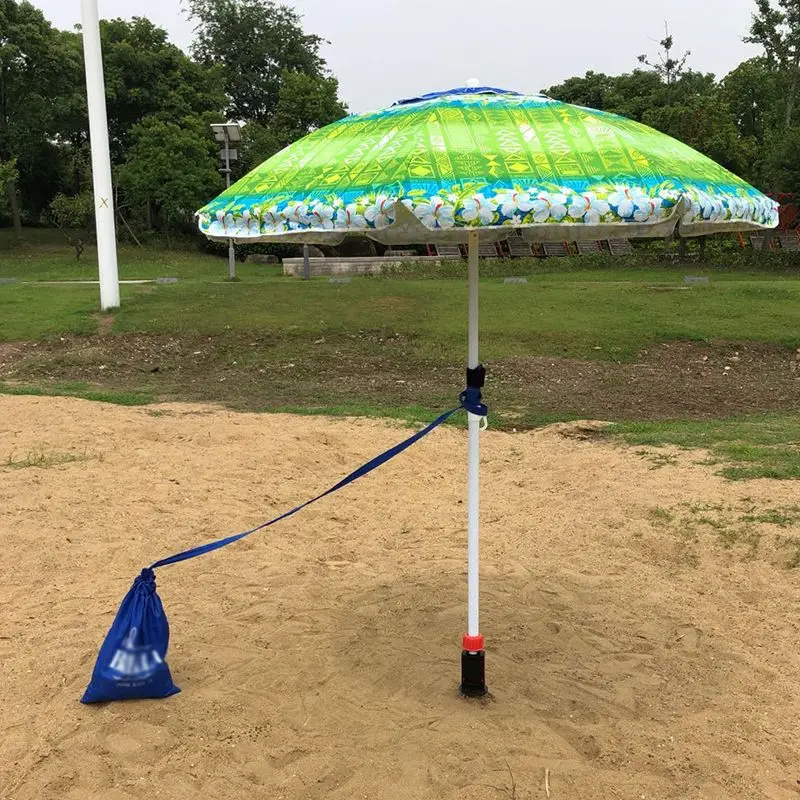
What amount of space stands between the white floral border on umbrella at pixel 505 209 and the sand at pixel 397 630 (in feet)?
5.84

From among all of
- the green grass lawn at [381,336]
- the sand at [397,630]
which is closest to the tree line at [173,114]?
the green grass lawn at [381,336]

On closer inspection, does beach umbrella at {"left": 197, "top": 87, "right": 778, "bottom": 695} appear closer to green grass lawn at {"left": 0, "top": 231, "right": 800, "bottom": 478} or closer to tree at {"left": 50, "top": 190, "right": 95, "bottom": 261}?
green grass lawn at {"left": 0, "top": 231, "right": 800, "bottom": 478}

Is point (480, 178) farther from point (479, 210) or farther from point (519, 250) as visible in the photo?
point (519, 250)

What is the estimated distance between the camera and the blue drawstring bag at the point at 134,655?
3.14 metres

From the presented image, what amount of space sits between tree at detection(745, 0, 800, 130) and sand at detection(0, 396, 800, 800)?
27893 mm

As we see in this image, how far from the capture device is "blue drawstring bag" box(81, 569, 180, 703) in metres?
3.14

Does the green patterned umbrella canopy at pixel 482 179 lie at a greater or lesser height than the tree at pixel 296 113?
lesser

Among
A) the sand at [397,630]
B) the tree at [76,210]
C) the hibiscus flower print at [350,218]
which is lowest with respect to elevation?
the sand at [397,630]

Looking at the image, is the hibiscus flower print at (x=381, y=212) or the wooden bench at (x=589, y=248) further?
the wooden bench at (x=589, y=248)

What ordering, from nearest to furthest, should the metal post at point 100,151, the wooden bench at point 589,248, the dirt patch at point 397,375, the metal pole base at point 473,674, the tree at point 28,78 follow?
the metal pole base at point 473,674, the dirt patch at point 397,375, the metal post at point 100,151, the wooden bench at point 589,248, the tree at point 28,78

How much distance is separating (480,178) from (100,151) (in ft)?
42.9

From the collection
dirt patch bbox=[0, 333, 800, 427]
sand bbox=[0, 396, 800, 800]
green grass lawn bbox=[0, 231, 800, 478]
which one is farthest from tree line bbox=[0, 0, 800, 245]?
sand bbox=[0, 396, 800, 800]

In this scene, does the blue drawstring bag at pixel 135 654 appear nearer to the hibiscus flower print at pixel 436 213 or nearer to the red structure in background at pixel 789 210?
the hibiscus flower print at pixel 436 213

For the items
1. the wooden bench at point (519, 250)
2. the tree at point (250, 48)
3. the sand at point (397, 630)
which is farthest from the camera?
the tree at point (250, 48)
